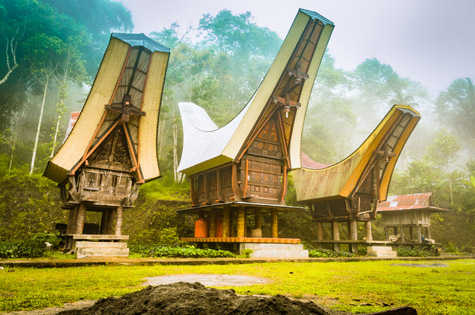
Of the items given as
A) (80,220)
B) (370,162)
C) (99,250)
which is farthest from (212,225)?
(370,162)

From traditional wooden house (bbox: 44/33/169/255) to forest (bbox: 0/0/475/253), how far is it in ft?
16.7

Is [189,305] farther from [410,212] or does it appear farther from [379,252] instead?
[410,212]

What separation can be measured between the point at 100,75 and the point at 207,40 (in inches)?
1158

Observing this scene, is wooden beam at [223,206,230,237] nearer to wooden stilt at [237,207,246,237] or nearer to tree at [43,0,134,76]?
wooden stilt at [237,207,246,237]

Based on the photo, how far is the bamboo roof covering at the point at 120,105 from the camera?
1163 centimetres

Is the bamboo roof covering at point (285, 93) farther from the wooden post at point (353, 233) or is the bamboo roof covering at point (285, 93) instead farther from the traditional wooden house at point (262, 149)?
A: the wooden post at point (353, 233)

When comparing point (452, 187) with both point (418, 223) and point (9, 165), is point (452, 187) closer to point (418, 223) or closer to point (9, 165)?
point (418, 223)

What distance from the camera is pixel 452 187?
31.2 meters

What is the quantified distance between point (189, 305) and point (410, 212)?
20805mm

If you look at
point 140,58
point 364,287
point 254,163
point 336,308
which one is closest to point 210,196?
point 254,163

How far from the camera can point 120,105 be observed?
41.5 feet

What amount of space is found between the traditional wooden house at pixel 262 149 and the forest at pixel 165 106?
13.2 ft

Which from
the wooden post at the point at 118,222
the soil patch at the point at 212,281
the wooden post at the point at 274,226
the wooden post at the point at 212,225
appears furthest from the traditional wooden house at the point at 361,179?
the soil patch at the point at 212,281

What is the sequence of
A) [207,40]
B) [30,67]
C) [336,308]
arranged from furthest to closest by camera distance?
[207,40] < [30,67] < [336,308]
